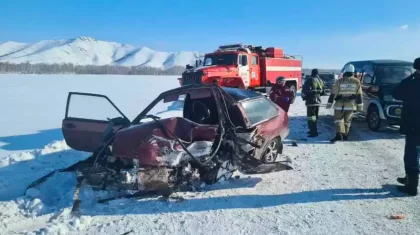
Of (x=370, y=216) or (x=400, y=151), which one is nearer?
(x=370, y=216)

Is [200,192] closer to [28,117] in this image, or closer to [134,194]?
→ [134,194]

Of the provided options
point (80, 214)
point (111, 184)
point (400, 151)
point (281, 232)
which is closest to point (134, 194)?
point (111, 184)

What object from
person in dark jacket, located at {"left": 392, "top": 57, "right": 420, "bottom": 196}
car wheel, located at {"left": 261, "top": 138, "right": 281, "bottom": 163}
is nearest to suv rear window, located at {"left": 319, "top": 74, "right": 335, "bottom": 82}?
car wheel, located at {"left": 261, "top": 138, "right": 281, "bottom": 163}

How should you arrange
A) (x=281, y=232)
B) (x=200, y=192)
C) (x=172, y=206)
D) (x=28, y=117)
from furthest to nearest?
(x=28, y=117), (x=200, y=192), (x=172, y=206), (x=281, y=232)

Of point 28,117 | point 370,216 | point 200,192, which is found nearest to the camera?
point 370,216

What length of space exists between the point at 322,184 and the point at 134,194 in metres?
2.68

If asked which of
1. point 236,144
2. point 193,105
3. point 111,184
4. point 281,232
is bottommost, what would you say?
point 281,232

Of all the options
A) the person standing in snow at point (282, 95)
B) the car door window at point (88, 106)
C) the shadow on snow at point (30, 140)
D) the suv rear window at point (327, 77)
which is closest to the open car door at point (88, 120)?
the car door window at point (88, 106)

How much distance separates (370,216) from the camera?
3395 mm

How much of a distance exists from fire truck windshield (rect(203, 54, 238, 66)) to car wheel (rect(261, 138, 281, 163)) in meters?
9.29

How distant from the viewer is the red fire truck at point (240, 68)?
44.7 ft

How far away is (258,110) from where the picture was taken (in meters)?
5.21

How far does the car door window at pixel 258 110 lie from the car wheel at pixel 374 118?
384 centimetres

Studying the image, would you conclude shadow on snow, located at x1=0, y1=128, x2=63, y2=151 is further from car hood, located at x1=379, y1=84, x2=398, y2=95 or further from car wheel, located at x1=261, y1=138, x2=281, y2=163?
car hood, located at x1=379, y1=84, x2=398, y2=95
